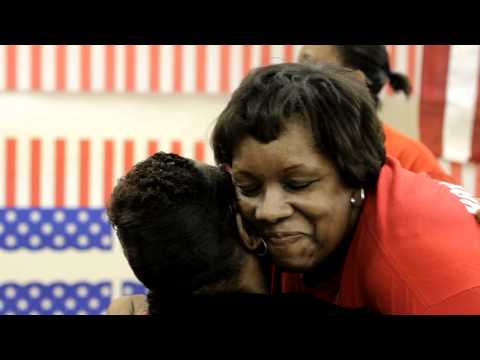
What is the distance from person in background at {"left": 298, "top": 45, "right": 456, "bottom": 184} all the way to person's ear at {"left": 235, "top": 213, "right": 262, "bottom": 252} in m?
1.01

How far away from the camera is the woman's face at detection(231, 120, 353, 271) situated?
6.06 ft

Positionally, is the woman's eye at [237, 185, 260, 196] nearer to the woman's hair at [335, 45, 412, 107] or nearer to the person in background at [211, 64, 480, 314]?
the person in background at [211, 64, 480, 314]

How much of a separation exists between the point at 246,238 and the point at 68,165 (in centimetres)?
195

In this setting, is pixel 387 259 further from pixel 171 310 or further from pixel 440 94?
pixel 440 94

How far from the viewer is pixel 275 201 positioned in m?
1.85

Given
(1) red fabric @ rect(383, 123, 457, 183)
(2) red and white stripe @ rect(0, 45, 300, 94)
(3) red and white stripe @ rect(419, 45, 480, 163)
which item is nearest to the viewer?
(1) red fabric @ rect(383, 123, 457, 183)

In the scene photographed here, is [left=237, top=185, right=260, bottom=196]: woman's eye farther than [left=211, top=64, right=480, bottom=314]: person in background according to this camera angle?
Yes

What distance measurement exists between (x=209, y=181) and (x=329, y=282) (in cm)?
42

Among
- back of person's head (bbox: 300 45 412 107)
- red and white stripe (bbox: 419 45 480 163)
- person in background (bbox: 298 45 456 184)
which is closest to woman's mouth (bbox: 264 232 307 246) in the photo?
person in background (bbox: 298 45 456 184)

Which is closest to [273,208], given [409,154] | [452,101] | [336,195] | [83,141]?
[336,195]

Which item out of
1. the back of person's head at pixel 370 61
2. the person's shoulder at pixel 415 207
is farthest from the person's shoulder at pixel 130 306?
the back of person's head at pixel 370 61

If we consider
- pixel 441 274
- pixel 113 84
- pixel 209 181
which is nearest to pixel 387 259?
pixel 441 274

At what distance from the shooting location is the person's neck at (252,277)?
187 cm

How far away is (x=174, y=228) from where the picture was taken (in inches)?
69.2
